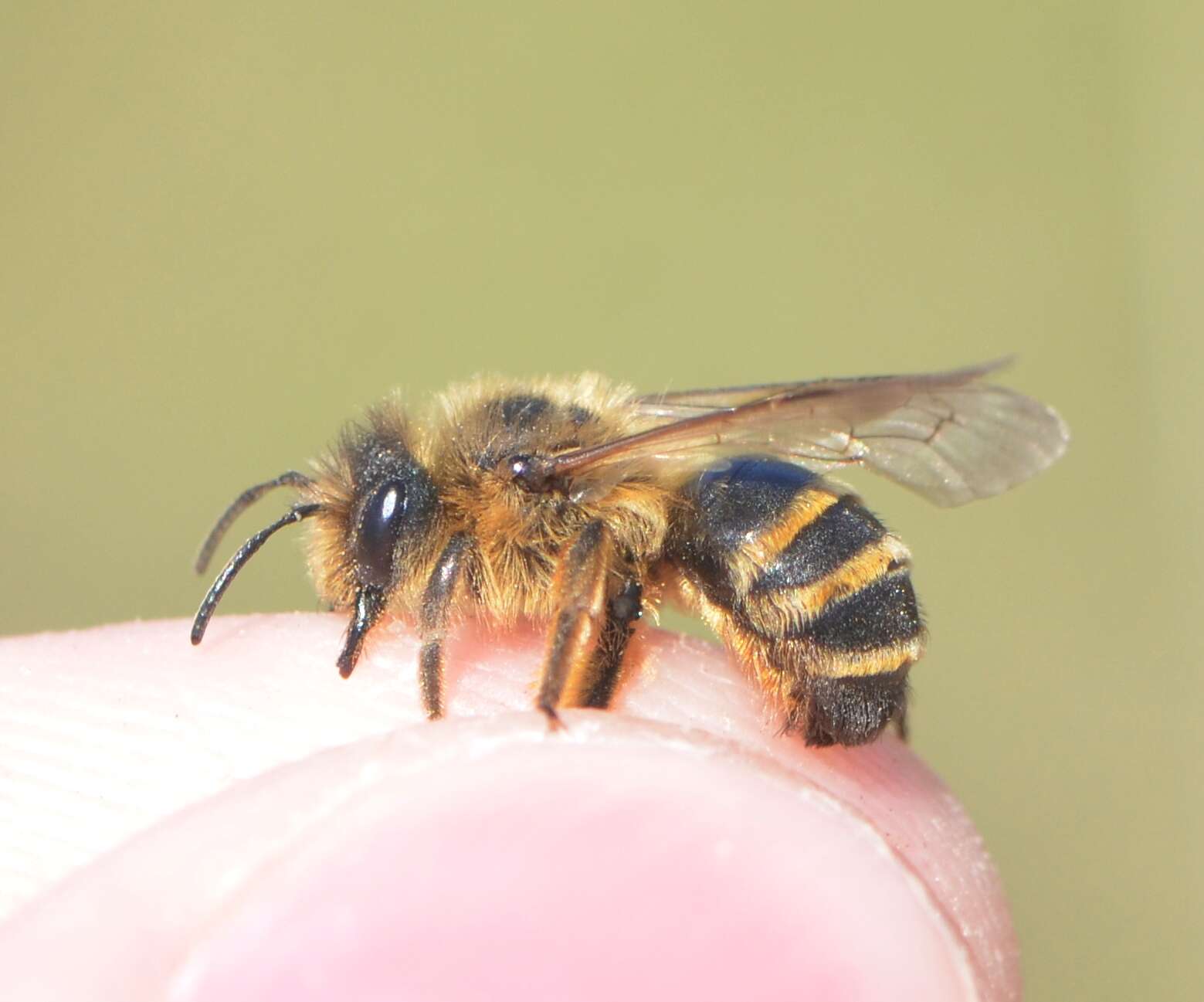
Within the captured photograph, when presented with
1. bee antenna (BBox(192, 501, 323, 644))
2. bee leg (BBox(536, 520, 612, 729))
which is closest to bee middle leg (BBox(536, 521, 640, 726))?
bee leg (BBox(536, 520, 612, 729))

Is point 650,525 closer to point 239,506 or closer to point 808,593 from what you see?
point 808,593

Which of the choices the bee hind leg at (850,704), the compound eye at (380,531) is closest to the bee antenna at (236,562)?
the compound eye at (380,531)

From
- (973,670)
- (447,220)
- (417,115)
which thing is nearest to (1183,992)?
(973,670)

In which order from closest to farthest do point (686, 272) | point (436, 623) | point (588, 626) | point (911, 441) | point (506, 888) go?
point (506, 888) < point (588, 626) < point (436, 623) < point (911, 441) < point (686, 272)

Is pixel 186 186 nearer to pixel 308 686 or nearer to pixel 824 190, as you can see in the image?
pixel 824 190

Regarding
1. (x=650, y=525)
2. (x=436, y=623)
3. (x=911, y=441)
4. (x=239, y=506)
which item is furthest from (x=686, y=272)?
(x=436, y=623)

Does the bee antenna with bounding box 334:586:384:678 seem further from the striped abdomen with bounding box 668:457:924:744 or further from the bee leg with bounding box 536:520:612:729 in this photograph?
the striped abdomen with bounding box 668:457:924:744

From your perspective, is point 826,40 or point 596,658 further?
point 826,40
